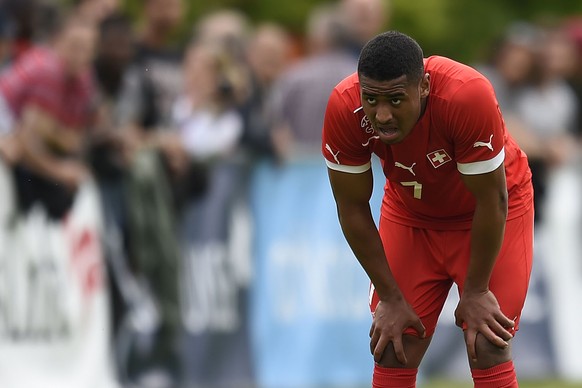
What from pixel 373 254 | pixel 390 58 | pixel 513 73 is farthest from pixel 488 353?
pixel 513 73

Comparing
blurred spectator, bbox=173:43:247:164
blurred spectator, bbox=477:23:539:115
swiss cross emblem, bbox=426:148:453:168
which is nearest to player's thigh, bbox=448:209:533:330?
swiss cross emblem, bbox=426:148:453:168

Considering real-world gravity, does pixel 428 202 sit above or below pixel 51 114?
below

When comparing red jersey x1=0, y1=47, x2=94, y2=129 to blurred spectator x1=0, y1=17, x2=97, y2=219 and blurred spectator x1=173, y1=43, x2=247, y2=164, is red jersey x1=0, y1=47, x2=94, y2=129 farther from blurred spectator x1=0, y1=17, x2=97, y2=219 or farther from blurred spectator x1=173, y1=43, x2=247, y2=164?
blurred spectator x1=173, y1=43, x2=247, y2=164

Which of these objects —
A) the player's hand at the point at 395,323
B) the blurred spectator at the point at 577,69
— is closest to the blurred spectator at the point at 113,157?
the player's hand at the point at 395,323

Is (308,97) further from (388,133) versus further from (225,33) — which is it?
(388,133)

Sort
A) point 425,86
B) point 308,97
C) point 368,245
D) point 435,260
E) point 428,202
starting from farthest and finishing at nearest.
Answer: point 308,97
point 435,260
point 428,202
point 368,245
point 425,86

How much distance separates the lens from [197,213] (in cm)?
1095

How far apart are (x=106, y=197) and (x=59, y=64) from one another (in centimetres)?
118

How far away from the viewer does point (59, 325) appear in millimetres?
10164

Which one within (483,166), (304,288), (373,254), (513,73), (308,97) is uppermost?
(513,73)

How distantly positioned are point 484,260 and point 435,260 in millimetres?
509

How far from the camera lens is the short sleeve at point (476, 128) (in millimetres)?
6270

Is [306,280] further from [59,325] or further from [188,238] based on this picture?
[59,325]

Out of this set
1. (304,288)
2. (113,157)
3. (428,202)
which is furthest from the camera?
(304,288)
